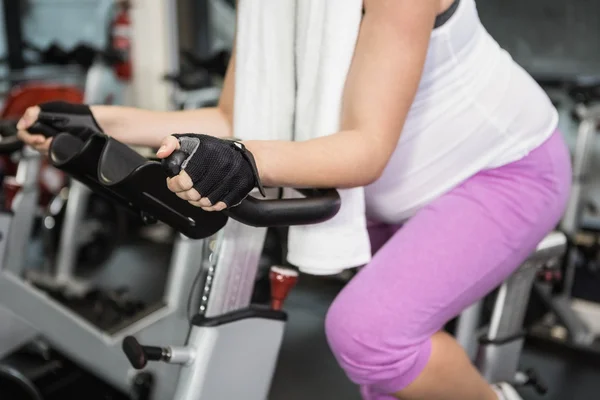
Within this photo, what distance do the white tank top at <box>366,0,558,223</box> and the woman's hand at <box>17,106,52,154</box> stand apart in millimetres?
498

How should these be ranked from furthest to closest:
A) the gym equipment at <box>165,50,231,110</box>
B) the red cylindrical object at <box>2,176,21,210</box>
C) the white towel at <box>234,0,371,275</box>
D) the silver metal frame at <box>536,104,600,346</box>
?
the gym equipment at <box>165,50,231,110</box>, the silver metal frame at <box>536,104,600,346</box>, the red cylindrical object at <box>2,176,21,210</box>, the white towel at <box>234,0,371,275</box>

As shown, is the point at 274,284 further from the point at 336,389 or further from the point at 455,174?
the point at 336,389

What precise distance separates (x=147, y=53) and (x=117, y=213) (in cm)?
121

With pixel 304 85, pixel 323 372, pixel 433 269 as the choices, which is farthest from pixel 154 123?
pixel 323 372

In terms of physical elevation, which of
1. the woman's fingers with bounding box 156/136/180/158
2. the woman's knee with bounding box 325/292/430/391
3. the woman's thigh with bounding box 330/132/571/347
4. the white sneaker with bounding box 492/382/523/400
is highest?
the woman's fingers with bounding box 156/136/180/158

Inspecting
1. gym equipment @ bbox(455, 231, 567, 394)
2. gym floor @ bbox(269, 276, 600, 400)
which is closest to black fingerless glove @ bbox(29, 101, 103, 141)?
gym equipment @ bbox(455, 231, 567, 394)

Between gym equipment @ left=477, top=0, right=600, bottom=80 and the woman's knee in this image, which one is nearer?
the woman's knee

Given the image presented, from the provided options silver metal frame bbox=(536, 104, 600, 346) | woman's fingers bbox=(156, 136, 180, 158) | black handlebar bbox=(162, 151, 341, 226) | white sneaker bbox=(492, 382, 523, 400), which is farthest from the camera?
silver metal frame bbox=(536, 104, 600, 346)

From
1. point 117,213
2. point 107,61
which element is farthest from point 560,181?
point 107,61

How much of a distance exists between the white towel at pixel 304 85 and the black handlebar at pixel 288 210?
0.37 feet

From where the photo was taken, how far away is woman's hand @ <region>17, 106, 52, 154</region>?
0.91 meters

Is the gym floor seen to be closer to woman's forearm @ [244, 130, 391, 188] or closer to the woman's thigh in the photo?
the woman's thigh

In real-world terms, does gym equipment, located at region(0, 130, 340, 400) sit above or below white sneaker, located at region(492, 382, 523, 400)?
above

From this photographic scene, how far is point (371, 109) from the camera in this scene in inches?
29.5
